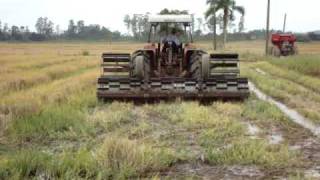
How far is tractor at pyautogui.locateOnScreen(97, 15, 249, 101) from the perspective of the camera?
16047 millimetres

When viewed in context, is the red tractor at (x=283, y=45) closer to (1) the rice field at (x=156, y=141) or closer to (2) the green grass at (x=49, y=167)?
(1) the rice field at (x=156, y=141)

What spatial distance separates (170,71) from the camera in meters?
18.2

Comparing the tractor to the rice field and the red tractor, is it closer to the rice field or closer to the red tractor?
the rice field

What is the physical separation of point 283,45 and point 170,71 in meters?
34.0

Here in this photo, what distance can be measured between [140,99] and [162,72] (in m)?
2.13

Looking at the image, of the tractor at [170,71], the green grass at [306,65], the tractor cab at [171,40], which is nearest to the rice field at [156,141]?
the tractor at [170,71]

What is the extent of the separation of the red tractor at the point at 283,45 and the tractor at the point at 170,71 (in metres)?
32.2

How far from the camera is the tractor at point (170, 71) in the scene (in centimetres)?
1605

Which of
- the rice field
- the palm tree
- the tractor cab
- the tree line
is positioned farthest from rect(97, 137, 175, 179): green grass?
the tree line

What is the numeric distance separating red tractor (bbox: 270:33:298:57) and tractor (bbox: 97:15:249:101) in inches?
1267

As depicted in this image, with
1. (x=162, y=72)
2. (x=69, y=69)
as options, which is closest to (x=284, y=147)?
(x=162, y=72)

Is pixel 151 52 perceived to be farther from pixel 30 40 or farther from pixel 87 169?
pixel 30 40

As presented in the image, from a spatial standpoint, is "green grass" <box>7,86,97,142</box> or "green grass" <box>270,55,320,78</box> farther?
"green grass" <box>270,55,320,78</box>

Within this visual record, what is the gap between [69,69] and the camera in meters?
33.9
